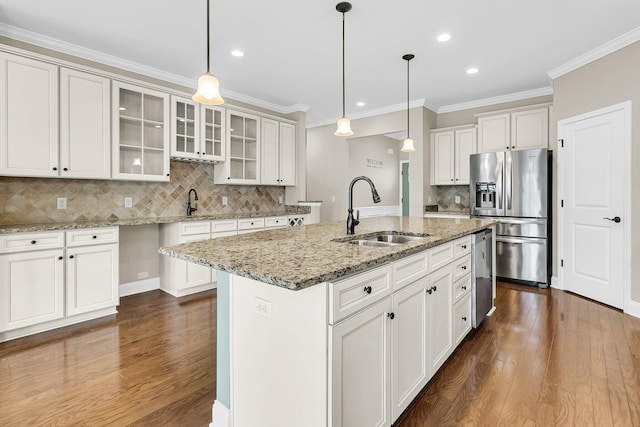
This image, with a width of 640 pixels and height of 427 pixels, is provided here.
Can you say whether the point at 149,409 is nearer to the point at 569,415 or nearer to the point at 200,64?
the point at 569,415

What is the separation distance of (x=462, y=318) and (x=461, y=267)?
1.27 feet

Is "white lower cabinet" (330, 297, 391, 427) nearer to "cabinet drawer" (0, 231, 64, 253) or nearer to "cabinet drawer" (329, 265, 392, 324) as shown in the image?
"cabinet drawer" (329, 265, 392, 324)

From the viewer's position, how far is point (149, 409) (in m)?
1.80

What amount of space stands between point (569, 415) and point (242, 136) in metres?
4.40

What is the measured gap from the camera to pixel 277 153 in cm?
509

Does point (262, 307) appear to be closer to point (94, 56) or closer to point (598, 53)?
point (94, 56)

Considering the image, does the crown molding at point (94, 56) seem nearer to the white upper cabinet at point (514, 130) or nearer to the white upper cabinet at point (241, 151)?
the white upper cabinet at point (241, 151)

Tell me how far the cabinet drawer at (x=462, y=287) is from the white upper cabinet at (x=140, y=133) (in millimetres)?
3301

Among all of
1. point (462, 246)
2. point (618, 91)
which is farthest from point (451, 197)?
point (462, 246)

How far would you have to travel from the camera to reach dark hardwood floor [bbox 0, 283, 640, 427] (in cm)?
175

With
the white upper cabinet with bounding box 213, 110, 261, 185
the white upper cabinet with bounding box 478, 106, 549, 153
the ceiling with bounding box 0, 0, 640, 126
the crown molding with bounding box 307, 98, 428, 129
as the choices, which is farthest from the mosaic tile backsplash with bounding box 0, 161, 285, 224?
the white upper cabinet with bounding box 478, 106, 549, 153

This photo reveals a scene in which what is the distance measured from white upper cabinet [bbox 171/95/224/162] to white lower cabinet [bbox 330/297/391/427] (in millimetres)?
3398

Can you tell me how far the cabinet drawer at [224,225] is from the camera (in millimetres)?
3982

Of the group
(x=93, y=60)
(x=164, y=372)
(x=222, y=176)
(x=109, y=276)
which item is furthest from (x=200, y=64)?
(x=164, y=372)
